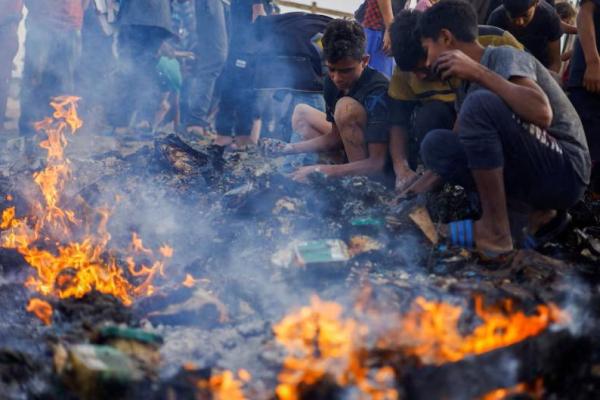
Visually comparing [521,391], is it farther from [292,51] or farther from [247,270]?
[292,51]

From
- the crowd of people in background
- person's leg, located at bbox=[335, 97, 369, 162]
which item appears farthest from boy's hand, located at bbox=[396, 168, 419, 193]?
person's leg, located at bbox=[335, 97, 369, 162]

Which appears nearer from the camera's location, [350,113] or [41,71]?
[350,113]

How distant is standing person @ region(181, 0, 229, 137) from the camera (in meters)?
7.78

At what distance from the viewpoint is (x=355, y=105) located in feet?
16.2

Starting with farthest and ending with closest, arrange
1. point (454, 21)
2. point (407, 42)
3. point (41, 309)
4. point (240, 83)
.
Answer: point (240, 83) → point (407, 42) → point (454, 21) → point (41, 309)

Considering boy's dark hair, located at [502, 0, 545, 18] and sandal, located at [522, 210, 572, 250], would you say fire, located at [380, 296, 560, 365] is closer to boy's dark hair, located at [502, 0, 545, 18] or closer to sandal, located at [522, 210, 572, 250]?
sandal, located at [522, 210, 572, 250]

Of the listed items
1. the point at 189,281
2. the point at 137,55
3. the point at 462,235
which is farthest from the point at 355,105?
the point at 137,55

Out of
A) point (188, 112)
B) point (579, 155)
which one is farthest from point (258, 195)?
point (188, 112)

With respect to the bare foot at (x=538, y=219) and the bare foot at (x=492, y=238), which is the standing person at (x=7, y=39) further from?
the bare foot at (x=538, y=219)

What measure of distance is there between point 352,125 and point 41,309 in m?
2.97

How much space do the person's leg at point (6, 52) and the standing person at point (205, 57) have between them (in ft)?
7.51

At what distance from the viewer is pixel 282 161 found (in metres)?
5.79

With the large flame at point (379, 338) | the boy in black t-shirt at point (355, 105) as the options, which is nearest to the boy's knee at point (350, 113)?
the boy in black t-shirt at point (355, 105)

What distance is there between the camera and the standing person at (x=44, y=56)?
6.56m
